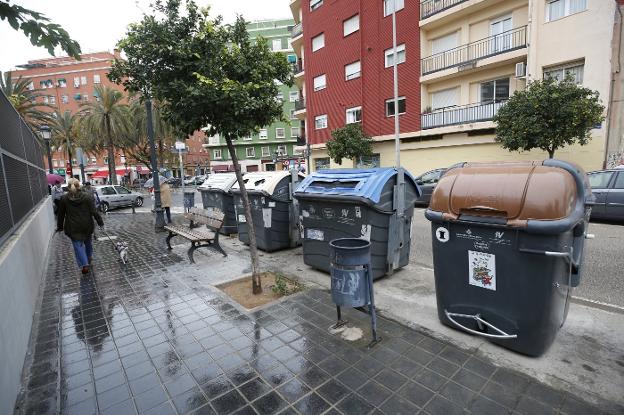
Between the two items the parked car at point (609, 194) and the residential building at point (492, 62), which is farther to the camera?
the residential building at point (492, 62)

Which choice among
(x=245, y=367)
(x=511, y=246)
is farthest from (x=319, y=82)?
(x=245, y=367)

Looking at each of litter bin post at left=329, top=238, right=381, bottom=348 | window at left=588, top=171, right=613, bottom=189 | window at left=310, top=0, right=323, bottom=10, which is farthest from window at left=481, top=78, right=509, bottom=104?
litter bin post at left=329, top=238, right=381, bottom=348

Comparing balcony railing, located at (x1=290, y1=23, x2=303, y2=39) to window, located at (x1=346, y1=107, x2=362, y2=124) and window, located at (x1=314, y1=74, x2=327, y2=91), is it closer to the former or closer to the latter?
window, located at (x1=314, y1=74, x2=327, y2=91)

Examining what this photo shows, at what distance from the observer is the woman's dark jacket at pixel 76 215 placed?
20.5 ft

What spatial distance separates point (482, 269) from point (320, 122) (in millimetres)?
24135

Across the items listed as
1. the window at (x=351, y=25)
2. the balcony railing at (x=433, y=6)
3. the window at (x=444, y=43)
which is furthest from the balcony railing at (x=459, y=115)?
the window at (x=351, y=25)

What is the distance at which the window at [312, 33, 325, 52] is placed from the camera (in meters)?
25.4

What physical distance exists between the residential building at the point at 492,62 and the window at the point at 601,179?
5.31 metres

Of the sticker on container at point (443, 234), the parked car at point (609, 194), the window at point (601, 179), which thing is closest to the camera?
the sticker on container at point (443, 234)

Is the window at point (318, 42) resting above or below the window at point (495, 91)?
above

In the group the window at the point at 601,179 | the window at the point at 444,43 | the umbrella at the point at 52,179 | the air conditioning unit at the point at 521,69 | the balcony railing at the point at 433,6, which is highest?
the balcony railing at the point at 433,6

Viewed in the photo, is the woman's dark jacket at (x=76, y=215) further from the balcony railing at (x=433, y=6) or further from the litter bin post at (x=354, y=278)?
the balcony railing at (x=433, y=6)

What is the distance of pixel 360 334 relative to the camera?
149 inches

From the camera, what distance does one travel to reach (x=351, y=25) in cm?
2328
